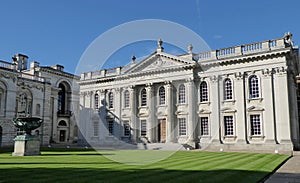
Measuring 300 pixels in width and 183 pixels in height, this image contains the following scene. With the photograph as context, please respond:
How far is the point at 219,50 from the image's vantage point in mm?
34125

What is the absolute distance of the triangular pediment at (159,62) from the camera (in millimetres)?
35750

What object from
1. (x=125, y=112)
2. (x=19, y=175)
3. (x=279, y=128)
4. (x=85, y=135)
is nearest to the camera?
(x=19, y=175)

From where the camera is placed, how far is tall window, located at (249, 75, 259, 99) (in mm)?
31541

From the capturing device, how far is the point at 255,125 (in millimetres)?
31156

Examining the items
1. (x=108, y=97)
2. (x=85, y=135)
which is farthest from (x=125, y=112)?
(x=85, y=135)

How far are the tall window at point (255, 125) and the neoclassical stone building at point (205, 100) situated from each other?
0.33 ft

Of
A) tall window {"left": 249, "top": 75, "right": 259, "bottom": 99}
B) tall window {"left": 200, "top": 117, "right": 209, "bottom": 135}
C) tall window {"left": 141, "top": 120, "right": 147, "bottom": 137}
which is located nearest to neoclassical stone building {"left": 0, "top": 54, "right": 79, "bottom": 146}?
tall window {"left": 141, "top": 120, "right": 147, "bottom": 137}

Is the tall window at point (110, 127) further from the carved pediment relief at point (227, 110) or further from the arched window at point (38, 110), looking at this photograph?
the carved pediment relief at point (227, 110)

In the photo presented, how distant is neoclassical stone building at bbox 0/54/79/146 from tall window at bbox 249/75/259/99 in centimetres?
2333

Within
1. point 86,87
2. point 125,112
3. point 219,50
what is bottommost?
point 125,112

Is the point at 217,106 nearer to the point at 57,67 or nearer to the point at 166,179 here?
the point at 166,179

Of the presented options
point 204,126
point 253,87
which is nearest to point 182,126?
point 204,126

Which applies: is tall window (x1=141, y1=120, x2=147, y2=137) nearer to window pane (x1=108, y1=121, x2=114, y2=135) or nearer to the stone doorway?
the stone doorway

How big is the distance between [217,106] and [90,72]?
70.0ft
